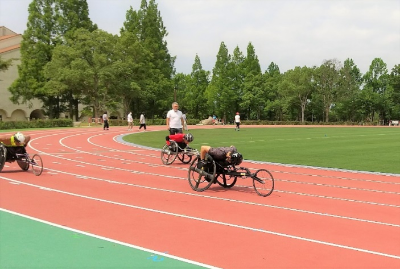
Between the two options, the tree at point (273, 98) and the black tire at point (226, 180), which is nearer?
the black tire at point (226, 180)

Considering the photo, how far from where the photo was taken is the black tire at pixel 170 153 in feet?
44.2

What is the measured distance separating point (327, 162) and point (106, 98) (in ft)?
152

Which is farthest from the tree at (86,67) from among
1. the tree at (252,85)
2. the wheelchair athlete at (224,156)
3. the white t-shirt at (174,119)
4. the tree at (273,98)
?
the wheelchair athlete at (224,156)

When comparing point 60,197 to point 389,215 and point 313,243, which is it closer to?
point 313,243

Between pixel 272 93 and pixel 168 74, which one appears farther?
pixel 272 93

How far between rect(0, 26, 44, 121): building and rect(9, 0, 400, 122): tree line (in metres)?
2.05

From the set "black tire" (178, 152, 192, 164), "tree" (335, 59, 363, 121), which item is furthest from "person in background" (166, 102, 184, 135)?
"tree" (335, 59, 363, 121)

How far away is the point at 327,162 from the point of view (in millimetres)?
14375

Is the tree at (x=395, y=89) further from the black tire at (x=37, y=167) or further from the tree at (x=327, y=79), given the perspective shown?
the black tire at (x=37, y=167)

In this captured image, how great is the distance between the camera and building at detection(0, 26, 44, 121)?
200 feet

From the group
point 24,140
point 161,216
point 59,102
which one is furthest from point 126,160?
point 59,102

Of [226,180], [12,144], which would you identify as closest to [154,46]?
[12,144]

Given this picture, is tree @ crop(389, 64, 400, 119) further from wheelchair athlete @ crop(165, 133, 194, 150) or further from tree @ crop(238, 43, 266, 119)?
wheelchair athlete @ crop(165, 133, 194, 150)

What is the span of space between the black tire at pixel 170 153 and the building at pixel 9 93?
2041 inches
